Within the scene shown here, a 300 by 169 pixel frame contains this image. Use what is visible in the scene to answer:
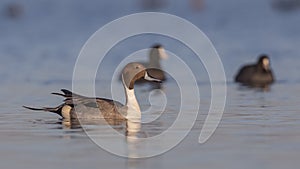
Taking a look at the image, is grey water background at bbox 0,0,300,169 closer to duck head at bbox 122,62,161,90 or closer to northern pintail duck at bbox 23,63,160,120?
northern pintail duck at bbox 23,63,160,120

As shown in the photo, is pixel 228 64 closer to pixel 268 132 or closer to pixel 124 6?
pixel 268 132

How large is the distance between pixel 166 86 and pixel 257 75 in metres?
2.68

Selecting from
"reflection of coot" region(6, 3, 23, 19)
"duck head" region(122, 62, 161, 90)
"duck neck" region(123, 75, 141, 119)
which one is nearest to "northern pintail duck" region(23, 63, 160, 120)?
"duck neck" region(123, 75, 141, 119)

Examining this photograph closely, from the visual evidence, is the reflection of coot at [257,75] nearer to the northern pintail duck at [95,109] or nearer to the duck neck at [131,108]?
the duck neck at [131,108]

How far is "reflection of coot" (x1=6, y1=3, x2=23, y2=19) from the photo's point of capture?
1645 inches

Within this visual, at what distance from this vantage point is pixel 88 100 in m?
13.0

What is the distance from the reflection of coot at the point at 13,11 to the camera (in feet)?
137

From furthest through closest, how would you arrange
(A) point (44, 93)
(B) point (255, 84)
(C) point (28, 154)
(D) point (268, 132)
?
(B) point (255, 84) → (A) point (44, 93) → (D) point (268, 132) → (C) point (28, 154)

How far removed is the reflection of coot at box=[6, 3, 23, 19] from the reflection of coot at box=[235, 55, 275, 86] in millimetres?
22032

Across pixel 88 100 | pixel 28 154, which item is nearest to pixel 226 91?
pixel 88 100

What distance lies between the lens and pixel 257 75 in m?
20.6

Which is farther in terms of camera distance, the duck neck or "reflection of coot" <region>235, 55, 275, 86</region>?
"reflection of coot" <region>235, 55, 275, 86</region>

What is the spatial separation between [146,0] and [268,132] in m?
34.3

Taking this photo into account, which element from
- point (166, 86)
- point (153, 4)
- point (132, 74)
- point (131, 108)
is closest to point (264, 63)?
point (166, 86)
